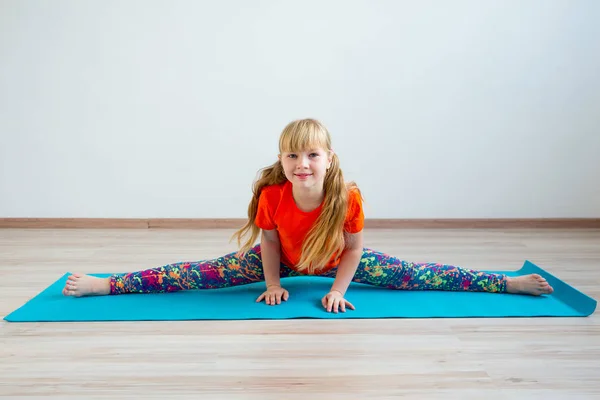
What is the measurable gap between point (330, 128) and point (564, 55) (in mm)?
1372

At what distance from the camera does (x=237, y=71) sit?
3566 millimetres

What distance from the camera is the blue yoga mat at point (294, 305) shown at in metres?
2.04

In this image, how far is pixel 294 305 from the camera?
213cm

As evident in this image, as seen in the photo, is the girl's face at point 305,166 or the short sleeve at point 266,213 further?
the short sleeve at point 266,213

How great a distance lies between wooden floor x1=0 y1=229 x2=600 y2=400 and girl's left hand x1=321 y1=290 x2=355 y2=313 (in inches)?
3.1

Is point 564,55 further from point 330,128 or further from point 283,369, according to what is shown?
point 283,369

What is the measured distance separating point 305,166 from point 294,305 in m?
0.48

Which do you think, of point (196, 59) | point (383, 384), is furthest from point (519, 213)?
point (383, 384)

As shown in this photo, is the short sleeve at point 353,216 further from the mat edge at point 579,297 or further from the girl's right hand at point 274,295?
the mat edge at point 579,297

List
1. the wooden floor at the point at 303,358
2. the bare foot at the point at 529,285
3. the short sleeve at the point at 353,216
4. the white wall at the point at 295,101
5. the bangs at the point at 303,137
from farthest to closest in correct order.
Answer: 1. the white wall at the point at 295,101
2. the bare foot at the point at 529,285
3. the short sleeve at the point at 353,216
4. the bangs at the point at 303,137
5. the wooden floor at the point at 303,358

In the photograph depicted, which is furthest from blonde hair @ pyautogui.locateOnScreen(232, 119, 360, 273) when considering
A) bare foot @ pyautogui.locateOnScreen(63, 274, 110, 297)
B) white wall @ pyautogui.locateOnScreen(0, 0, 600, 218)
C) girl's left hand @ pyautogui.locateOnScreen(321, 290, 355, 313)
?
white wall @ pyautogui.locateOnScreen(0, 0, 600, 218)

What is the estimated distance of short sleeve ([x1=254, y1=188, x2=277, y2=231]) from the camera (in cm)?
214

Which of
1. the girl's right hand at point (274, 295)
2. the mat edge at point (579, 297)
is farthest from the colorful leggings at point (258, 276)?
the mat edge at point (579, 297)

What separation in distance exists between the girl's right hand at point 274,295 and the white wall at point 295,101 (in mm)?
1543
